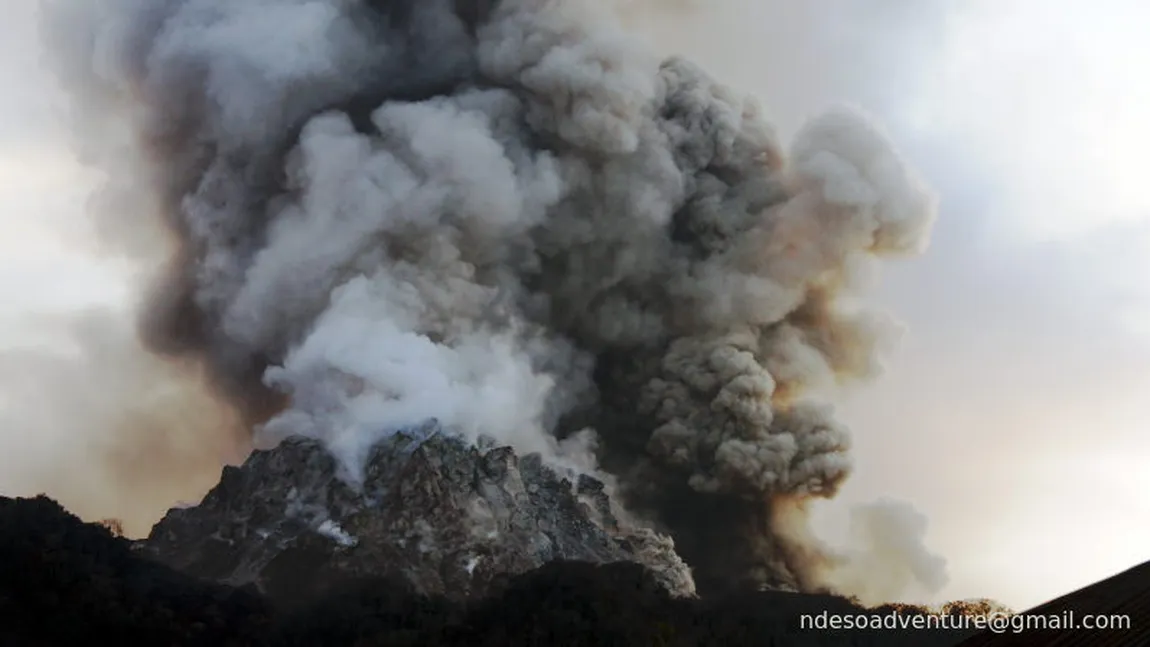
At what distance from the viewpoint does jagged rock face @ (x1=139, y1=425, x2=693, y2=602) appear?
43312 mm

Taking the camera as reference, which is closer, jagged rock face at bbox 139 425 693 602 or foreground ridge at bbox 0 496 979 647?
foreground ridge at bbox 0 496 979 647

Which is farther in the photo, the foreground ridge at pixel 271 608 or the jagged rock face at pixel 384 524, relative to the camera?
the jagged rock face at pixel 384 524

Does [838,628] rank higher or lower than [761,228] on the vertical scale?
lower

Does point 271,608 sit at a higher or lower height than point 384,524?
lower

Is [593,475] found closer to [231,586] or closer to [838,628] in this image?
[838,628]

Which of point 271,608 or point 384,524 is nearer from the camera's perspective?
point 271,608

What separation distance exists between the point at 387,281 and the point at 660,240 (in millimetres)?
15126

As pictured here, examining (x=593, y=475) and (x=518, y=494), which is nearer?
(x=518, y=494)

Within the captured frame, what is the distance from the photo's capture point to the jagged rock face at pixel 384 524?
43312mm

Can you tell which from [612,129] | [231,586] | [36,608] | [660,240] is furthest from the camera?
[660,240]

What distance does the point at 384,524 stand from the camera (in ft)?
145

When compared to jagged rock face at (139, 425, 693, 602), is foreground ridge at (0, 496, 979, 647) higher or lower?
lower

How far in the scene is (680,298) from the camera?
181 ft

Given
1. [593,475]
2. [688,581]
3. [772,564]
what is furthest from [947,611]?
[593,475]
